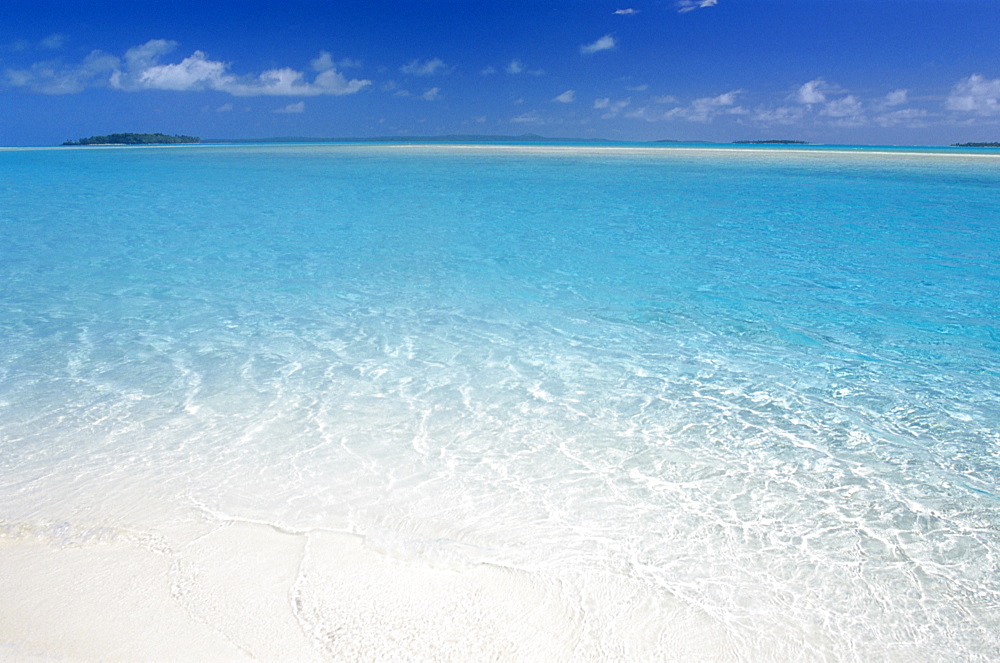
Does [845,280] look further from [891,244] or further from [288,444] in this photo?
[288,444]

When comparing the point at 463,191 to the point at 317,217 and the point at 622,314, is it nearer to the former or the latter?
the point at 317,217

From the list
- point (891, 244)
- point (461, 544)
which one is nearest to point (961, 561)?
point (461, 544)

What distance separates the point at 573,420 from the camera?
4332mm

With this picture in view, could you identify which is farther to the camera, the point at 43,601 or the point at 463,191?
the point at 463,191

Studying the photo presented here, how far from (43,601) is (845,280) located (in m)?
8.83

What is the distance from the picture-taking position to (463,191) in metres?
20.4

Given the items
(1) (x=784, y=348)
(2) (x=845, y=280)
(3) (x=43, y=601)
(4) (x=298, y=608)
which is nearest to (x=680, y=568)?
(4) (x=298, y=608)

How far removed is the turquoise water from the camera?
289cm

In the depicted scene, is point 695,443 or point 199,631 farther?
point 695,443

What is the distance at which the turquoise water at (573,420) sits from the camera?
289cm

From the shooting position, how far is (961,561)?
9.70ft

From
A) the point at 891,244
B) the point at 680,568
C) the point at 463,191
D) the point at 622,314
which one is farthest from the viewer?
the point at 463,191

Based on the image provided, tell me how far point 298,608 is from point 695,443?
8.42 ft

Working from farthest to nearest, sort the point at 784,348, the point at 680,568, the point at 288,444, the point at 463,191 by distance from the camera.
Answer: the point at 463,191, the point at 784,348, the point at 288,444, the point at 680,568
